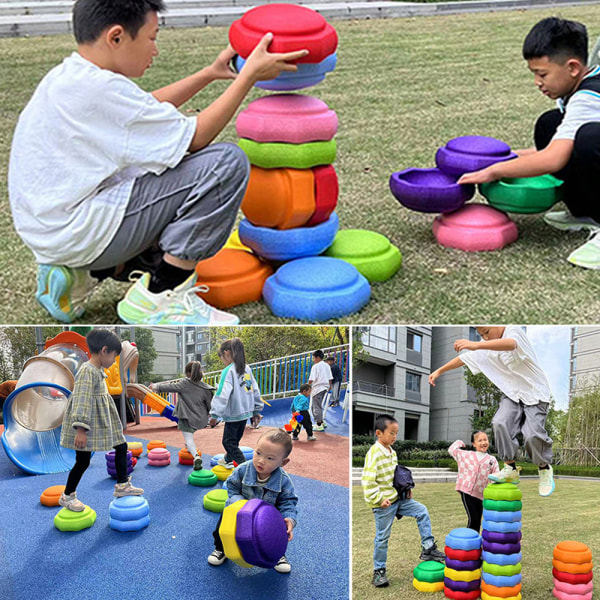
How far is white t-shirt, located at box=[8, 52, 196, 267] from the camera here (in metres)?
2.49

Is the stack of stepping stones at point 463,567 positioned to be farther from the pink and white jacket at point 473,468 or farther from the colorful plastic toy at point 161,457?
the colorful plastic toy at point 161,457

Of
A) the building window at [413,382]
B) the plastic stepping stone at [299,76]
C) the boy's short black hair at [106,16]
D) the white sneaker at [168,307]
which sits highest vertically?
the boy's short black hair at [106,16]

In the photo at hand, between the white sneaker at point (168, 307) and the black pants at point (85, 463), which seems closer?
the black pants at point (85, 463)

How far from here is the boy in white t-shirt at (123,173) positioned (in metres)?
2.51

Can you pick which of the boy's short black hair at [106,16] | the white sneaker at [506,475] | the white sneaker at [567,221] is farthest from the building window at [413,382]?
the white sneaker at [567,221]

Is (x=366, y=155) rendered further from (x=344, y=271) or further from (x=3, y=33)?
(x=3, y=33)

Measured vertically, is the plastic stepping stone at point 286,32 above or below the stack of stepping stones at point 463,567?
above

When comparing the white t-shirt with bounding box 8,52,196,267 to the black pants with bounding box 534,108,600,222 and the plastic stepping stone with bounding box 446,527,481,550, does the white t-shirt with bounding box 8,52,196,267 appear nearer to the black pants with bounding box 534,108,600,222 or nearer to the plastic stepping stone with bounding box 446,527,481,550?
the plastic stepping stone with bounding box 446,527,481,550

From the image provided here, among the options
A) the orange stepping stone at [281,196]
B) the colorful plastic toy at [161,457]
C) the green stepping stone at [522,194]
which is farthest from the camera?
the green stepping stone at [522,194]

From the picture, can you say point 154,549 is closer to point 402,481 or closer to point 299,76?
point 402,481

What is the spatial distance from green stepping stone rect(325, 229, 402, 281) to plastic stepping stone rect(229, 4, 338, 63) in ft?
2.44

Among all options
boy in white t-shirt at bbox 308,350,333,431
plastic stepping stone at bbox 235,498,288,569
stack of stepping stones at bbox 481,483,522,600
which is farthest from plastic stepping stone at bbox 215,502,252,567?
stack of stepping stones at bbox 481,483,522,600

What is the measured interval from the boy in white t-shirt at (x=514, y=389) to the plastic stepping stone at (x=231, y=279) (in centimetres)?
105

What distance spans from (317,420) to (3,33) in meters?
7.58
